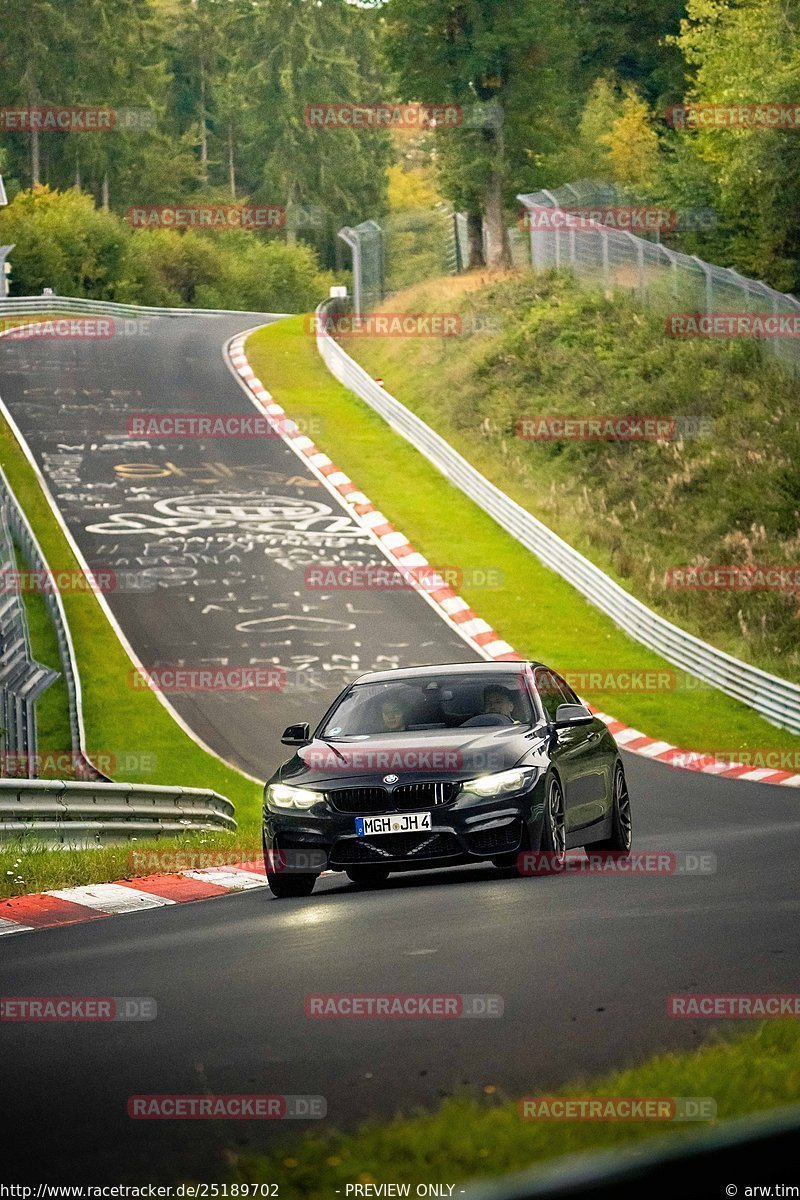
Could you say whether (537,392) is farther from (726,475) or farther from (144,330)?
(144,330)

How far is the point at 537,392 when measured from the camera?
149 ft

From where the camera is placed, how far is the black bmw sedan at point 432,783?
1198cm

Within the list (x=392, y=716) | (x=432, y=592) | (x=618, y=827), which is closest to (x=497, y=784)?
(x=392, y=716)

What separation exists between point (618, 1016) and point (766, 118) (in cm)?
4641

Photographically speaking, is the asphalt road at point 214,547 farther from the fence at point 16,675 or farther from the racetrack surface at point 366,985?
the racetrack surface at point 366,985

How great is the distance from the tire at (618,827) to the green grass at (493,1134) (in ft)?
25.8

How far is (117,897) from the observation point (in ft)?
40.8

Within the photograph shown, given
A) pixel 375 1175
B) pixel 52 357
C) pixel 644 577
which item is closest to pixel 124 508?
pixel 644 577

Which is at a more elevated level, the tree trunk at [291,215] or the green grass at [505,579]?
the tree trunk at [291,215]

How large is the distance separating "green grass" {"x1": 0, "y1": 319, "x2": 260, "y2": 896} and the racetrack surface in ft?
5.22
